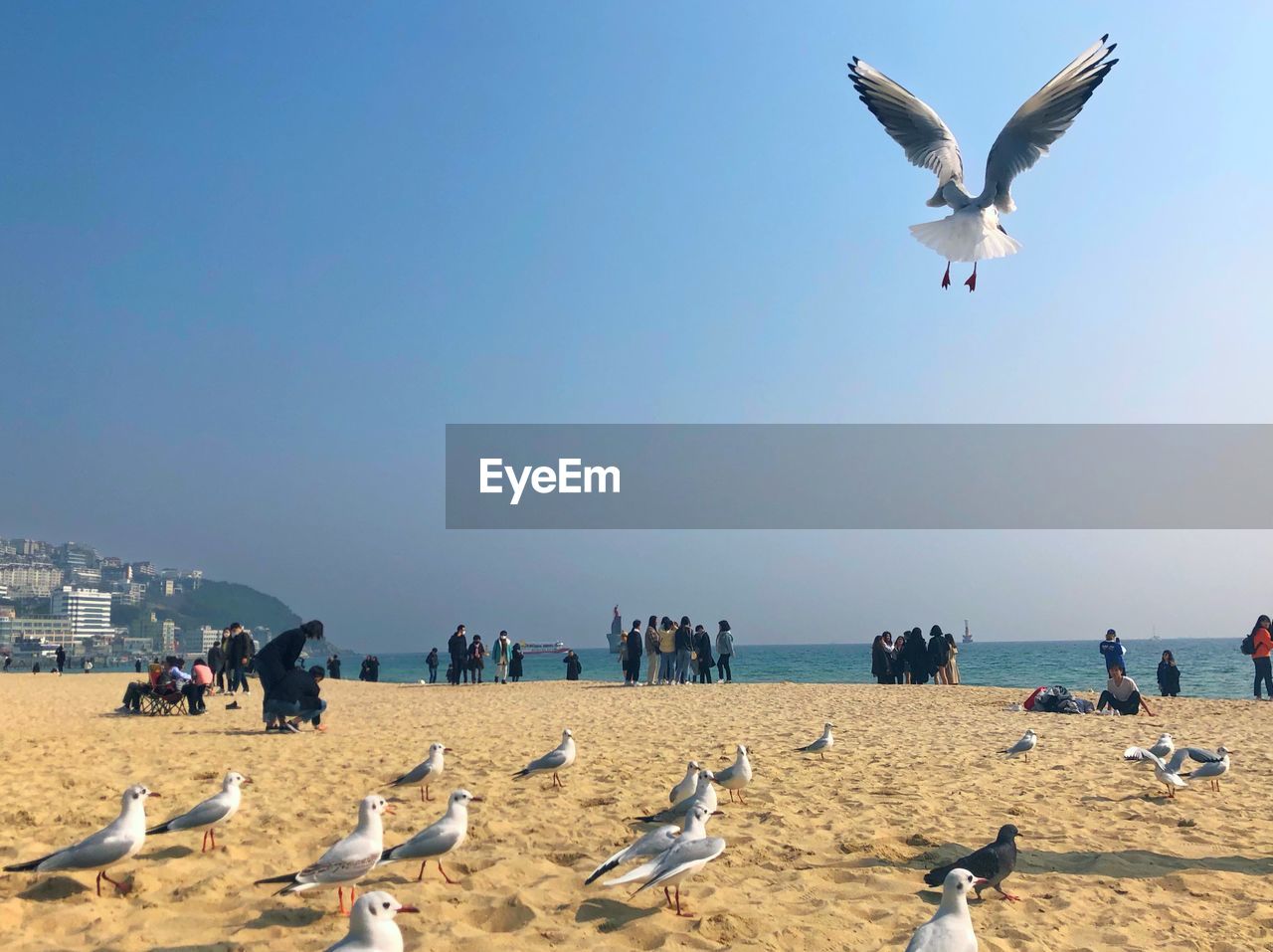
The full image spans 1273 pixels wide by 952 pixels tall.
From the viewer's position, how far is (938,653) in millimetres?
22688

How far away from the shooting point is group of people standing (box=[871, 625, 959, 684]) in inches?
894

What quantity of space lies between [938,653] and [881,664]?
1.62 meters

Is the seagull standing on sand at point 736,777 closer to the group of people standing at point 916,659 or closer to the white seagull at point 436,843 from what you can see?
the white seagull at point 436,843

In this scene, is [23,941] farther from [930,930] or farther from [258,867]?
[930,930]

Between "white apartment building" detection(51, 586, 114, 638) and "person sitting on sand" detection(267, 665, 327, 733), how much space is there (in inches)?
7492

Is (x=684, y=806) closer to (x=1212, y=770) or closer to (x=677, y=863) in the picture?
(x=677, y=863)

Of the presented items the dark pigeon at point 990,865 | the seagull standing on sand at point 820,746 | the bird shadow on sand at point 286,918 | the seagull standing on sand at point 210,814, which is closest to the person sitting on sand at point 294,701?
the seagull standing on sand at point 210,814

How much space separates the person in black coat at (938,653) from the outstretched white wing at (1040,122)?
47.4 feet

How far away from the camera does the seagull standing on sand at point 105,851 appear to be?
493 cm

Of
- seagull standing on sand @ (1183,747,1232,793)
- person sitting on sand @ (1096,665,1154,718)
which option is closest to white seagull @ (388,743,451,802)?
seagull standing on sand @ (1183,747,1232,793)

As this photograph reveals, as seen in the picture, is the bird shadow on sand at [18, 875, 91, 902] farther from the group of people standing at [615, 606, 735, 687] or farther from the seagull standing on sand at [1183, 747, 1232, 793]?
the group of people standing at [615, 606, 735, 687]

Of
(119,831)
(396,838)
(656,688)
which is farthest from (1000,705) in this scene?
(119,831)

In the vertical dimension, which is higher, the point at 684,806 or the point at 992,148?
the point at 992,148

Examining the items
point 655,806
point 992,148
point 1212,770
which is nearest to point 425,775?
point 655,806
